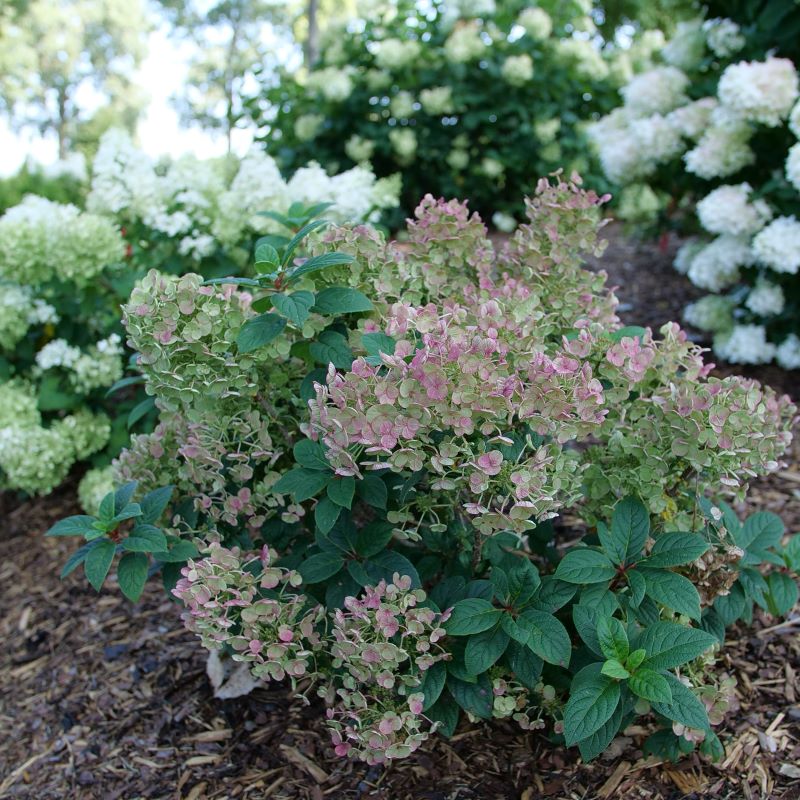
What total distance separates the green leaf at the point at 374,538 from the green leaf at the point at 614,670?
490mm

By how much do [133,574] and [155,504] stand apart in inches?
6.7

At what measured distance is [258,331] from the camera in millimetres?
1540

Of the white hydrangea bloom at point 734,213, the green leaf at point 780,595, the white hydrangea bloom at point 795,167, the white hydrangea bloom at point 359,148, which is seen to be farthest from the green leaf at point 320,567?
the white hydrangea bloom at point 359,148

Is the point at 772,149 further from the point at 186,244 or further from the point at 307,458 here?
the point at 307,458

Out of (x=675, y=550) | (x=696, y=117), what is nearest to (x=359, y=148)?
(x=696, y=117)

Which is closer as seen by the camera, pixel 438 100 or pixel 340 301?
pixel 340 301

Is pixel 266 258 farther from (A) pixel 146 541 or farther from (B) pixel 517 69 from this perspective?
(B) pixel 517 69

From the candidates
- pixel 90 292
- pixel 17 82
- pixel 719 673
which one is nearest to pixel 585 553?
pixel 719 673

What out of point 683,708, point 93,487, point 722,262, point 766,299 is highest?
point 683,708

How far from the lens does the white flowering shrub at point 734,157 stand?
309cm

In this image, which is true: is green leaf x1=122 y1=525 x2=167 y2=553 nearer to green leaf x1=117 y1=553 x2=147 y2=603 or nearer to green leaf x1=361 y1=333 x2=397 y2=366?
green leaf x1=117 y1=553 x2=147 y2=603

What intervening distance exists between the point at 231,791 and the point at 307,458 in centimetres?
92

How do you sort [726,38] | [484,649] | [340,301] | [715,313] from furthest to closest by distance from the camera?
[715,313], [726,38], [340,301], [484,649]

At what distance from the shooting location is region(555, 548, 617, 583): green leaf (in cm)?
146
